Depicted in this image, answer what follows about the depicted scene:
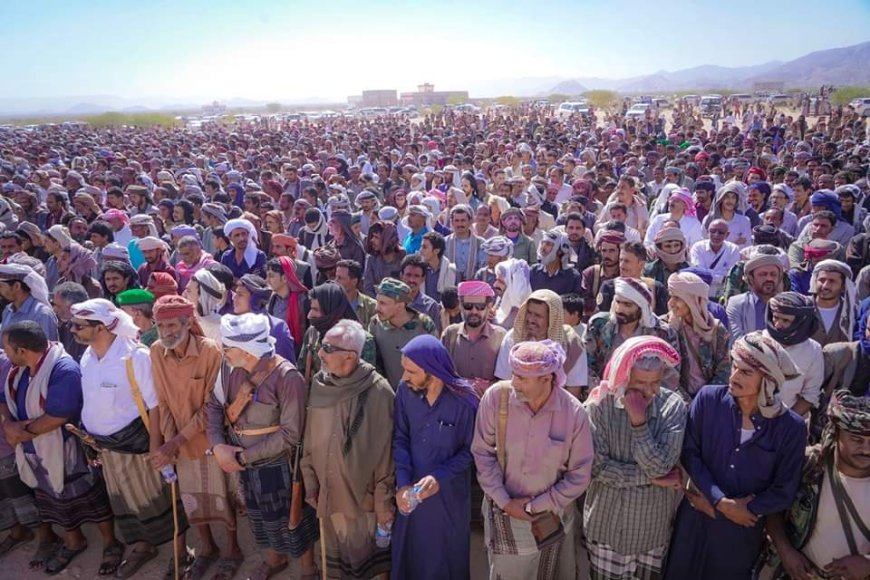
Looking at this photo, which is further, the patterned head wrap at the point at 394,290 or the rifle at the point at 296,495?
the patterned head wrap at the point at 394,290

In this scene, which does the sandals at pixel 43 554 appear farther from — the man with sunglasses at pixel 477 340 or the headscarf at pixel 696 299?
the headscarf at pixel 696 299

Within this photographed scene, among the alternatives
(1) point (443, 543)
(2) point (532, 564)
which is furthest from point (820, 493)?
(1) point (443, 543)

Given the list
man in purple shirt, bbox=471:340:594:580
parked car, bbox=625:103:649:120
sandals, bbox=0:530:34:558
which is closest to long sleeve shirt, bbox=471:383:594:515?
man in purple shirt, bbox=471:340:594:580

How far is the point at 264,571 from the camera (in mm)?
3264

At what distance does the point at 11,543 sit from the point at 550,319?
368 cm

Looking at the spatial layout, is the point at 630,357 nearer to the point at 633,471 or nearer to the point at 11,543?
the point at 633,471

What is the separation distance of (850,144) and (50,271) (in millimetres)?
17819

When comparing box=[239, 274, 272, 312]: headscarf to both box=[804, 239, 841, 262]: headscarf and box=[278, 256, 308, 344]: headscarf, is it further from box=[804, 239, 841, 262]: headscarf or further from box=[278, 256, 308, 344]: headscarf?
box=[804, 239, 841, 262]: headscarf

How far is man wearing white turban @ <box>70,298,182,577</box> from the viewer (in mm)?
3100

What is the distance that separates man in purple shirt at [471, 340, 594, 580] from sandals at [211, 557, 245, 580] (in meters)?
1.66

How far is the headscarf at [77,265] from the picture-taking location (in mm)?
5148

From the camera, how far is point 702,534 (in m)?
2.59

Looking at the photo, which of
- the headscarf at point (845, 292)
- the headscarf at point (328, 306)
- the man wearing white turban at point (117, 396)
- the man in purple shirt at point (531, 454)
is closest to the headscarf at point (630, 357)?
the man in purple shirt at point (531, 454)

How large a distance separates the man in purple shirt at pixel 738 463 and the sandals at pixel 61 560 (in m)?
3.46
